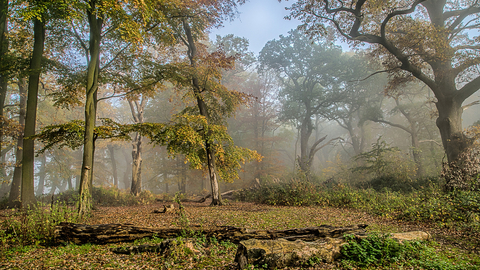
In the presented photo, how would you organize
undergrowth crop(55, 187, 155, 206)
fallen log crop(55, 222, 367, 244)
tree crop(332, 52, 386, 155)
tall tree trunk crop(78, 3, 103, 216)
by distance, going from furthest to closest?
tree crop(332, 52, 386, 155) < undergrowth crop(55, 187, 155, 206) < tall tree trunk crop(78, 3, 103, 216) < fallen log crop(55, 222, 367, 244)

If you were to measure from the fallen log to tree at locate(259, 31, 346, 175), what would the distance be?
Result: 2007 centimetres

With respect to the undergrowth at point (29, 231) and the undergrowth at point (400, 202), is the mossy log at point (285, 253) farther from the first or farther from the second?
the undergrowth at point (29, 231)

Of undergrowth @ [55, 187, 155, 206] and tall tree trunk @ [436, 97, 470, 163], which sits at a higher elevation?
tall tree trunk @ [436, 97, 470, 163]

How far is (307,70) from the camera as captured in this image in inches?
1022

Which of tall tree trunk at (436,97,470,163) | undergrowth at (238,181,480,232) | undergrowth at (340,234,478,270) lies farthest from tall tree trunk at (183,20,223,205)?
tall tree trunk at (436,97,470,163)

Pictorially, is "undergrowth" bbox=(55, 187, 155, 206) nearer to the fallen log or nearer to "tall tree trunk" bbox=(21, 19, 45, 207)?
"tall tree trunk" bbox=(21, 19, 45, 207)

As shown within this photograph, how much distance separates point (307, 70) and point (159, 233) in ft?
81.2

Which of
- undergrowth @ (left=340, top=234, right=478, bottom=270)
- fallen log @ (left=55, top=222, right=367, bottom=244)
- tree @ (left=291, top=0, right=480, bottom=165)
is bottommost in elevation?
undergrowth @ (left=340, top=234, right=478, bottom=270)

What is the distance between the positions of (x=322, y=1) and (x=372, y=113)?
15321mm

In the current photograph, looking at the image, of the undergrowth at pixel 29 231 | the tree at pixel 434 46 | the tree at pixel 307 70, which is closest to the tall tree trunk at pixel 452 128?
the tree at pixel 434 46

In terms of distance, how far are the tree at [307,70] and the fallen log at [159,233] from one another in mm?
20074

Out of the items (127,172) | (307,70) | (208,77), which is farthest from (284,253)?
(127,172)

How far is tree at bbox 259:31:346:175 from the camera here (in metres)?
24.5

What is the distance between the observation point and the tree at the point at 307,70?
2453cm
